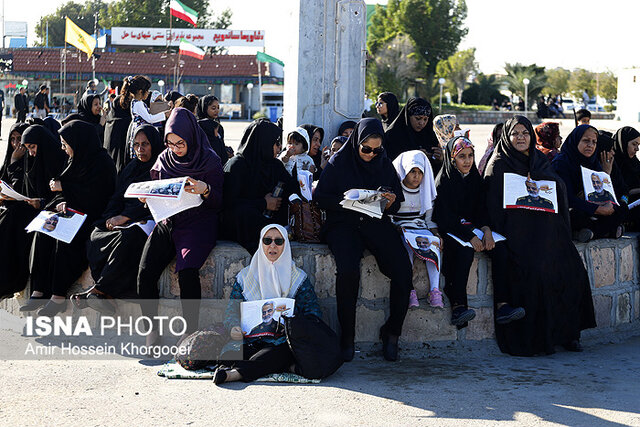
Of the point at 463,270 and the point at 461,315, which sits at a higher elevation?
the point at 463,270

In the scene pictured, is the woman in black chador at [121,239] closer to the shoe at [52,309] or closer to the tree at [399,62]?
the shoe at [52,309]

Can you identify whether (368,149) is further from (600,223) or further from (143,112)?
(143,112)

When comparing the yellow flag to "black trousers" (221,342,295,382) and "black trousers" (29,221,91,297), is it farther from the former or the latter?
"black trousers" (221,342,295,382)

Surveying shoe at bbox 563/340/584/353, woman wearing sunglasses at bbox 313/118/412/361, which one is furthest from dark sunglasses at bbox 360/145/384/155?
shoe at bbox 563/340/584/353

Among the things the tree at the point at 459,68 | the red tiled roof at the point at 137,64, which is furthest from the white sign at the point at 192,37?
the tree at the point at 459,68

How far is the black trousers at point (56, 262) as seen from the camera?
A: 5.45 m

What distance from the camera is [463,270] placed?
16.7 ft

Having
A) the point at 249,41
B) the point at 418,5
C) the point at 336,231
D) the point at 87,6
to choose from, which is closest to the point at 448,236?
the point at 336,231

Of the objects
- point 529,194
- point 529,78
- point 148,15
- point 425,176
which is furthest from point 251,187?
point 148,15

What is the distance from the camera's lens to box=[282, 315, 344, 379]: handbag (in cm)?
444

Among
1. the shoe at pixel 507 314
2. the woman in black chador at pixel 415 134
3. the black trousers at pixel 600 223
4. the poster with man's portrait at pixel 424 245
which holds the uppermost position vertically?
the woman in black chador at pixel 415 134

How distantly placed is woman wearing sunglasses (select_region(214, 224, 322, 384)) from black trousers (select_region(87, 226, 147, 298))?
33.0 inches

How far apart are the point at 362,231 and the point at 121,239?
1639mm

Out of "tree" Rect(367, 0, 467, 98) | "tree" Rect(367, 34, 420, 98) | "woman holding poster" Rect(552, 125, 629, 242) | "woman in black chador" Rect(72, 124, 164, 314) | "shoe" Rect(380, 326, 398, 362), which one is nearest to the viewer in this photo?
"shoe" Rect(380, 326, 398, 362)
